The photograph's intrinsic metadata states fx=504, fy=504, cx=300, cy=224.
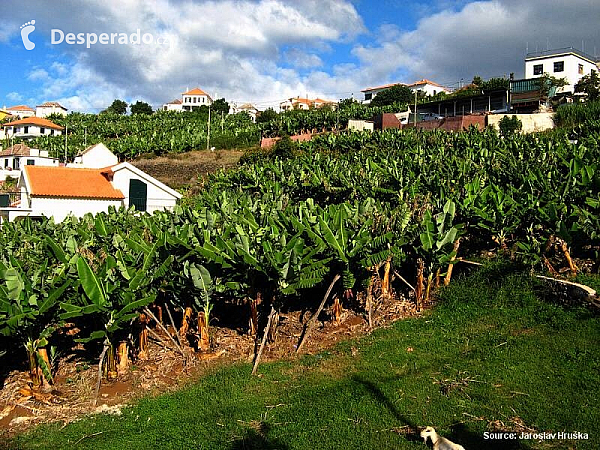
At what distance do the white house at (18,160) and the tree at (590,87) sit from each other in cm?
4856

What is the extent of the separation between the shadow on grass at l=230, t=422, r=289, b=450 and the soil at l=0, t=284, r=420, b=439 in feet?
5.69

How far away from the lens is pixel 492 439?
5332 millimetres

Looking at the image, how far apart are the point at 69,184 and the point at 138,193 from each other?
3.36m

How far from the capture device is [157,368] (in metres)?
8.20

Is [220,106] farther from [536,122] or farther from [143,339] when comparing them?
[143,339]

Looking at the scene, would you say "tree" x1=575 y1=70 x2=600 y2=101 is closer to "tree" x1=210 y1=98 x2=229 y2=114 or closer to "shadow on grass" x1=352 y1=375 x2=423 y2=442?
"shadow on grass" x1=352 y1=375 x2=423 y2=442

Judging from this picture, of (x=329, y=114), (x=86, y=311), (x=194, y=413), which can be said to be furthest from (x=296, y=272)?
(x=329, y=114)

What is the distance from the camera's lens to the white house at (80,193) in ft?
80.1

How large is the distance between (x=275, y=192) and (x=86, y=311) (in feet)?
38.8

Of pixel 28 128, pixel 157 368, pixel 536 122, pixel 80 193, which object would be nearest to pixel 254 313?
pixel 157 368

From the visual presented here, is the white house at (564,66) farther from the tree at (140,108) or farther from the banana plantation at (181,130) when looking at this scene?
the tree at (140,108)

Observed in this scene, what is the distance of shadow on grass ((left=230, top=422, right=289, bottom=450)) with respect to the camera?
5.68m

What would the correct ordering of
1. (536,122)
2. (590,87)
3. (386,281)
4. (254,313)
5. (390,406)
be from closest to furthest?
1. (390,406)
2. (254,313)
3. (386,281)
4. (536,122)
5. (590,87)

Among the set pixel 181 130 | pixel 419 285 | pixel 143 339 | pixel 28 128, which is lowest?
pixel 143 339
